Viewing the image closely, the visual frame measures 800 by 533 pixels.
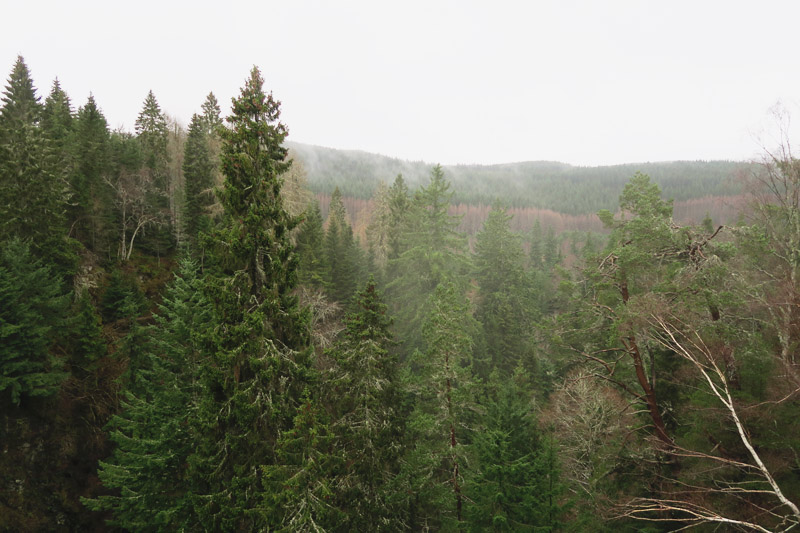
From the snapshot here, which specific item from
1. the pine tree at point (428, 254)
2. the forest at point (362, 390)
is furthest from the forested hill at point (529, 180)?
the forest at point (362, 390)

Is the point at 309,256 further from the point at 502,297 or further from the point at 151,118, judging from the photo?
the point at 151,118

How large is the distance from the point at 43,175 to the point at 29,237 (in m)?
4.24

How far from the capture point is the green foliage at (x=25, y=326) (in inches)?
590

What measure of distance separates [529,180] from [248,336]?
201010 millimetres

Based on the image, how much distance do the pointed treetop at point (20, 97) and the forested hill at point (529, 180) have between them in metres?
82.0

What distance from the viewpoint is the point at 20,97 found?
94.8 feet

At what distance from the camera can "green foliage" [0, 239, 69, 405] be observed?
1499cm

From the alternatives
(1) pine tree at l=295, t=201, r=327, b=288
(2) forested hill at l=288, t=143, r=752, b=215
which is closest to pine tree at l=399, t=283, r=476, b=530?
(1) pine tree at l=295, t=201, r=327, b=288

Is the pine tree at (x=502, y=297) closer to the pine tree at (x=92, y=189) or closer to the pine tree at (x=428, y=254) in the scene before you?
the pine tree at (x=428, y=254)

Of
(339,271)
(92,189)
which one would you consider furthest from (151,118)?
(339,271)

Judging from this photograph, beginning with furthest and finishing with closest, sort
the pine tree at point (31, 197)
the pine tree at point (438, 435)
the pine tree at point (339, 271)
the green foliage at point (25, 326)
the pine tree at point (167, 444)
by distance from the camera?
the pine tree at point (339, 271), the pine tree at point (31, 197), the green foliage at point (25, 326), the pine tree at point (438, 435), the pine tree at point (167, 444)

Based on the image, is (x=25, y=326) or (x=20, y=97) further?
(x=20, y=97)

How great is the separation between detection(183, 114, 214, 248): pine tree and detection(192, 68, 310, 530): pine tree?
18.6 m

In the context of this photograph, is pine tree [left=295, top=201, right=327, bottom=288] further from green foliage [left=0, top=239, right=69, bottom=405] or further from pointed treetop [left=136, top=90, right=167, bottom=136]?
pointed treetop [left=136, top=90, right=167, bottom=136]
